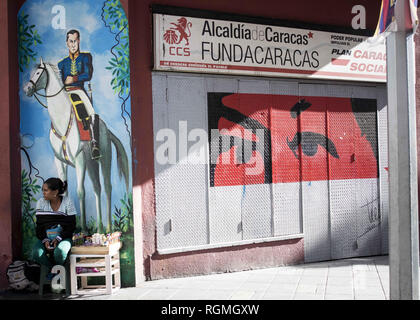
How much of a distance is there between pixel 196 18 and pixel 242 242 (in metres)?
3.52

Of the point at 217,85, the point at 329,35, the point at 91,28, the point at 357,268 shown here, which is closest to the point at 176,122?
the point at 217,85

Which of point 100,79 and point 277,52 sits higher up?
point 277,52

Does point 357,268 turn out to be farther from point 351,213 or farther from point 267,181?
point 267,181

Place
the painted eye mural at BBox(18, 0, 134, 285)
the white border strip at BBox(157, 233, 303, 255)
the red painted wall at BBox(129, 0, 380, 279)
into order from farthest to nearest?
1. the white border strip at BBox(157, 233, 303, 255)
2. the red painted wall at BBox(129, 0, 380, 279)
3. the painted eye mural at BBox(18, 0, 134, 285)

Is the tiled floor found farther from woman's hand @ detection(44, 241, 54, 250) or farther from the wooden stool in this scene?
woman's hand @ detection(44, 241, 54, 250)

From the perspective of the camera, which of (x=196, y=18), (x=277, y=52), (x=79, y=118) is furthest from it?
(x=277, y=52)

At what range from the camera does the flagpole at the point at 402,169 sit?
11.1 feet

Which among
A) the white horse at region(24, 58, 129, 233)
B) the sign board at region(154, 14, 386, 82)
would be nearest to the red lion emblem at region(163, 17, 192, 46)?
the sign board at region(154, 14, 386, 82)

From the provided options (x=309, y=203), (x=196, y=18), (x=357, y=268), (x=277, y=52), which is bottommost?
(x=357, y=268)

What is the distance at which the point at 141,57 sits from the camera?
6.28m

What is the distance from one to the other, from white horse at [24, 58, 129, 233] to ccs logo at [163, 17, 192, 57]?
1.54 m

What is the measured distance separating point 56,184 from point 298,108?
4.02 meters

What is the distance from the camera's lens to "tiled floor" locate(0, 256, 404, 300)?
17.9 ft

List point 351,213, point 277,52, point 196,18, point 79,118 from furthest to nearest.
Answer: point 351,213 < point 277,52 < point 196,18 < point 79,118
